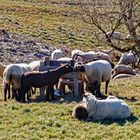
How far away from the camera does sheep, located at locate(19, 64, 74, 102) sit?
1645cm

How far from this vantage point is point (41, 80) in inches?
648

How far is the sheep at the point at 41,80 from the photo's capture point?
1645 cm

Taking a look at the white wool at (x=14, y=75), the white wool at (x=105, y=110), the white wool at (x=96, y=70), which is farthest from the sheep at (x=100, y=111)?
the white wool at (x=96, y=70)

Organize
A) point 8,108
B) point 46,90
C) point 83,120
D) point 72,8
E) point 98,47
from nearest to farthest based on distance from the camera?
point 83,120 → point 8,108 → point 46,90 → point 98,47 → point 72,8

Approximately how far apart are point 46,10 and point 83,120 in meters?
44.1

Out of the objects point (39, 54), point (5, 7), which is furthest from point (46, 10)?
point (39, 54)

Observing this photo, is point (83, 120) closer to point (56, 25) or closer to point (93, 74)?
point (93, 74)

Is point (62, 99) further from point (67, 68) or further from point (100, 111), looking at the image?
point (100, 111)

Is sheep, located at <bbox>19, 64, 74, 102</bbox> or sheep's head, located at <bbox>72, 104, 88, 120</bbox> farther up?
sheep, located at <bbox>19, 64, 74, 102</bbox>

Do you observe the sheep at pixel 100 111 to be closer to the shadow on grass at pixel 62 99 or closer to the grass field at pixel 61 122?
the grass field at pixel 61 122

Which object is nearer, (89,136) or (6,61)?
(89,136)

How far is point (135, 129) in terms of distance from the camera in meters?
12.4

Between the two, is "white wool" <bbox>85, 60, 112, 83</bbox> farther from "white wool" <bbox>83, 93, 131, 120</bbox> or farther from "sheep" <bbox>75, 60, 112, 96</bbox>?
"white wool" <bbox>83, 93, 131, 120</bbox>

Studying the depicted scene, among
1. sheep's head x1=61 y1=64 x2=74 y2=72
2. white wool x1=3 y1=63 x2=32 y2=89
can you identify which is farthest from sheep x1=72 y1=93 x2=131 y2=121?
white wool x1=3 y1=63 x2=32 y2=89
